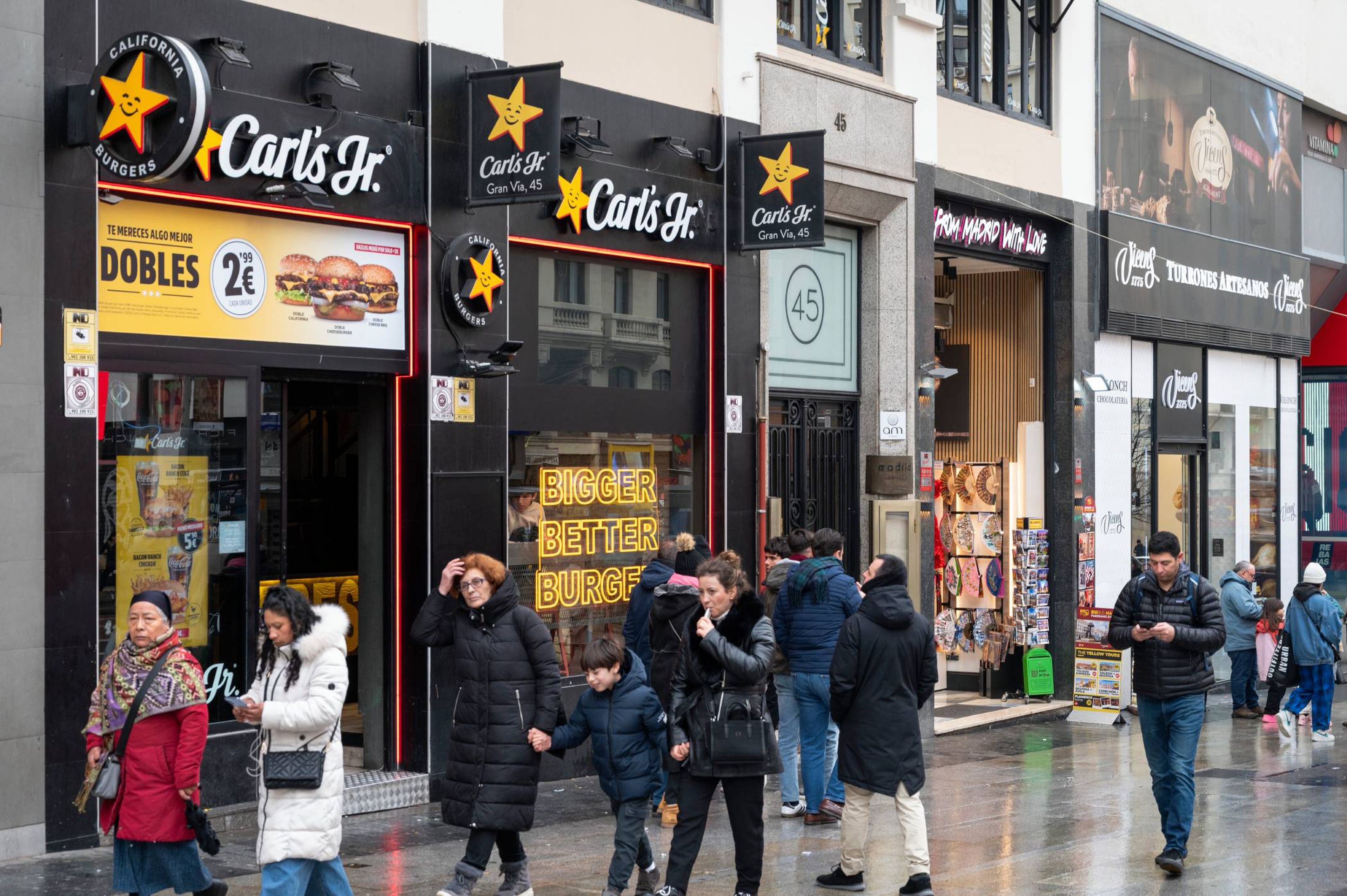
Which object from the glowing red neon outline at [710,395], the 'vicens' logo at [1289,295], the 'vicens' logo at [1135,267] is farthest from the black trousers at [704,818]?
the 'vicens' logo at [1289,295]

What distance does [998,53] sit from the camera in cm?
1795

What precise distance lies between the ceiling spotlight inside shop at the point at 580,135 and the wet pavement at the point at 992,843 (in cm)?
487

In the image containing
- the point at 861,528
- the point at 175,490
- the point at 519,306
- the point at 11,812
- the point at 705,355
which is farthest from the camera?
the point at 861,528

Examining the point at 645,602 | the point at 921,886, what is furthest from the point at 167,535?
the point at 921,886

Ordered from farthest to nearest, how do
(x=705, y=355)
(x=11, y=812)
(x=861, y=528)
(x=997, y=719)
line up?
1. (x=997, y=719)
2. (x=861, y=528)
3. (x=705, y=355)
4. (x=11, y=812)

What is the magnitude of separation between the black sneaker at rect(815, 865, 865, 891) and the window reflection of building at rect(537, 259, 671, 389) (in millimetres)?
4954

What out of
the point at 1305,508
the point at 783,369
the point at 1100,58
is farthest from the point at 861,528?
the point at 1305,508

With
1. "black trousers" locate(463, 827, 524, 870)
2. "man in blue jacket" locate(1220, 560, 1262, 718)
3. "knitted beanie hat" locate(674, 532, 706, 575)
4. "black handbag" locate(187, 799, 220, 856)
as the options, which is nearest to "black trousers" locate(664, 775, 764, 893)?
"black trousers" locate(463, 827, 524, 870)

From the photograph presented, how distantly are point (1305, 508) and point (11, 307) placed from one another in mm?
21192

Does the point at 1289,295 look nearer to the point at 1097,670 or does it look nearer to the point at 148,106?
the point at 1097,670

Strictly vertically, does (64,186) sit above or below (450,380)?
above

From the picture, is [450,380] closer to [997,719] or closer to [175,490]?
[175,490]

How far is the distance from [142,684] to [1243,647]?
14.3 meters

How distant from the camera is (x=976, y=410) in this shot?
753 inches
